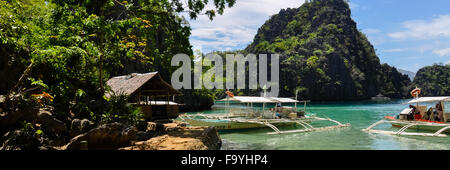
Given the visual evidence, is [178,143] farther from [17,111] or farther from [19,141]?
[17,111]

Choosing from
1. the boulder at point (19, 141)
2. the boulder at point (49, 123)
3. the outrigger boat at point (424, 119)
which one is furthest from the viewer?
the outrigger boat at point (424, 119)

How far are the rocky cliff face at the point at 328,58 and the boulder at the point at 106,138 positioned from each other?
64572mm

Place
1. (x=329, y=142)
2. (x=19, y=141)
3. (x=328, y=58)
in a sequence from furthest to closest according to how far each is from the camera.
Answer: (x=328, y=58) < (x=329, y=142) < (x=19, y=141)

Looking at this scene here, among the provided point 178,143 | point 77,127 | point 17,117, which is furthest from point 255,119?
point 17,117

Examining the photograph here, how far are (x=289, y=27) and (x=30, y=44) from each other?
9483 centimetres

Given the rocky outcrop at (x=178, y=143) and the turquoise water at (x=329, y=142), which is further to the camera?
the turquoise water at (x=329, y=142)

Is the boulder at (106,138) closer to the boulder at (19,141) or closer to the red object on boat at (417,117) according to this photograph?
the boulder at (19,141)

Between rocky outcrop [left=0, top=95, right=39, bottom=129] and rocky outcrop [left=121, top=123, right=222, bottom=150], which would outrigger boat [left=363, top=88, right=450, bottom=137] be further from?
rocky outcrop [left=0, top=95, right=39, bottom=129]

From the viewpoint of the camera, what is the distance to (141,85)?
1157 centimetres

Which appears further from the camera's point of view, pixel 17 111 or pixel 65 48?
pixel 65 48

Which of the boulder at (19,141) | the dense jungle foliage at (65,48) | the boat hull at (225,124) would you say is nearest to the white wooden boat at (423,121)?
the boat hull at (225,124)

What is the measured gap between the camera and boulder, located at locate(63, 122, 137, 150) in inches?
267

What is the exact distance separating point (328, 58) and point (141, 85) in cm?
6828

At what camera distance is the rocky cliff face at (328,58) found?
7012cm
